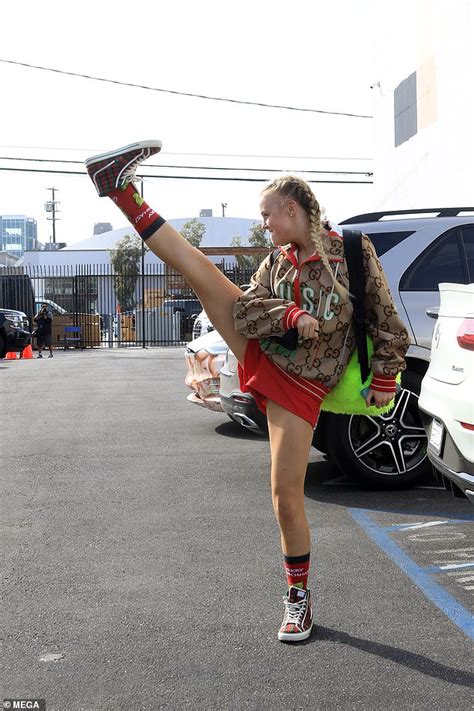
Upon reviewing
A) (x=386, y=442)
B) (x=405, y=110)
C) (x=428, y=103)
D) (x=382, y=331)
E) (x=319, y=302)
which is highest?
(x=405, y=110)

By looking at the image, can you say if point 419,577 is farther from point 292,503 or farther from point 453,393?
point 292,503

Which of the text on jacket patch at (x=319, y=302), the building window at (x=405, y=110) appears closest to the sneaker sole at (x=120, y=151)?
the text on jacket patch at (x=319, y=302)

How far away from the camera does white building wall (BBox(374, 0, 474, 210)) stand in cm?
1794

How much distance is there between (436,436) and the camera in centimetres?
414

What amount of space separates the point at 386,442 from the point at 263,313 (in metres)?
2.75

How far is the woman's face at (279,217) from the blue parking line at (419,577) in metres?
1.70

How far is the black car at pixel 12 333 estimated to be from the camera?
72.8 feet

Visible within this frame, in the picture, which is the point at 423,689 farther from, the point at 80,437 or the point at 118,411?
the point at 118,411

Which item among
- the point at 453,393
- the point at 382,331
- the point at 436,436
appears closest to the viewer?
the point at 382,331

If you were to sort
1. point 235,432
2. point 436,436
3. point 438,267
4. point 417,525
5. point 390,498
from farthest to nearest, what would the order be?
point 235,432 → point 438,267 → point 390,498 → point 417,525 → point 436,436

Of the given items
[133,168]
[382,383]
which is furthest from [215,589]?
[133,168]

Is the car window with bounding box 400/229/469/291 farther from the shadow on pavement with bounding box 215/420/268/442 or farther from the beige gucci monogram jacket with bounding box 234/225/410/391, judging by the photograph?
the shadow on pavement with bounding box 215/420/268/442

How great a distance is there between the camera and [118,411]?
36.2 feet

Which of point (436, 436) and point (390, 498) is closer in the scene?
point (436, 436)
